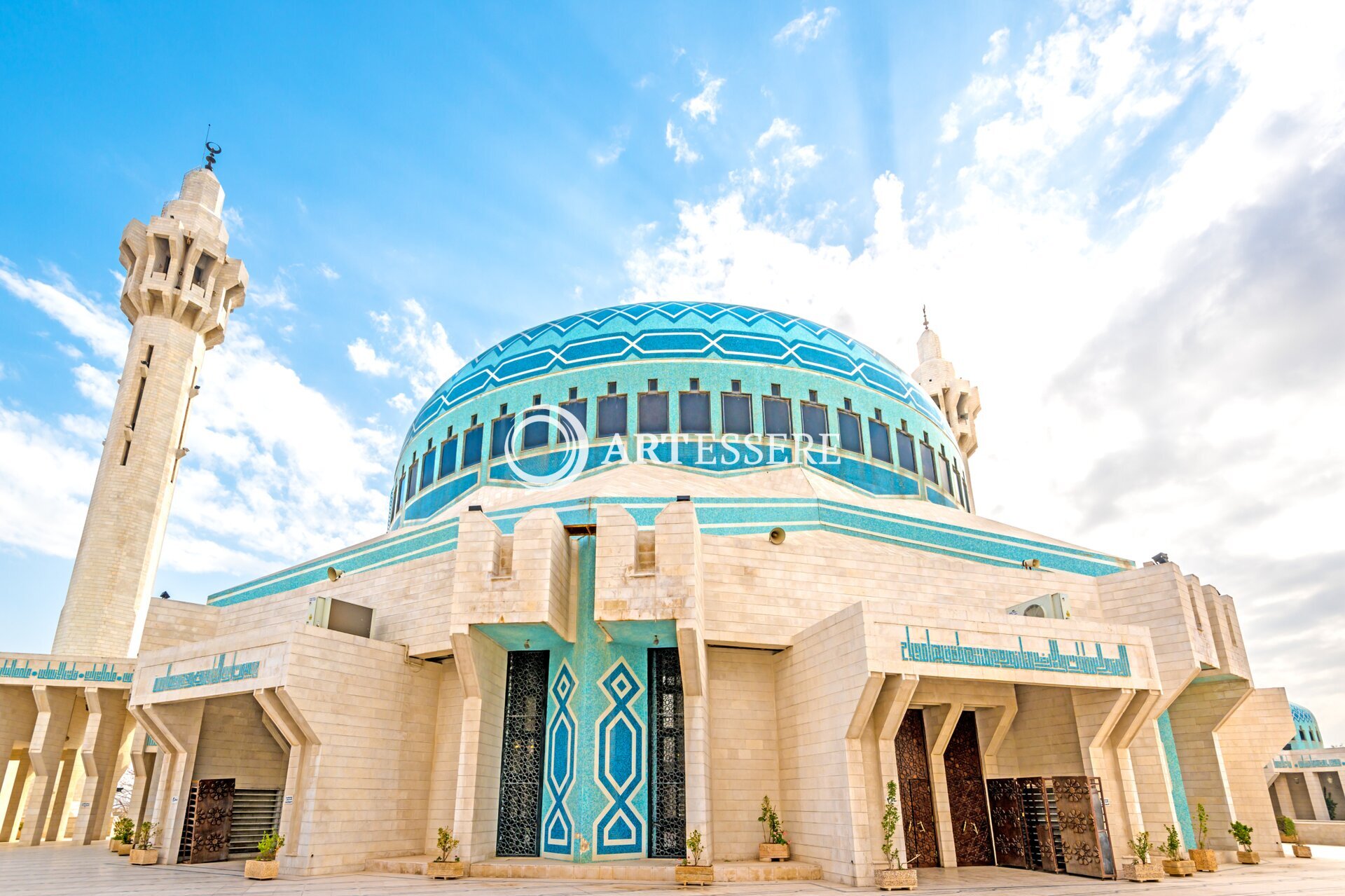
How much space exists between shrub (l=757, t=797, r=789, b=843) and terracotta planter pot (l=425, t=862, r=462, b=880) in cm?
475

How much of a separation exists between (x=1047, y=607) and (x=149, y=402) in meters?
26.1

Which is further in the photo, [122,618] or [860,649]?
[122,618]

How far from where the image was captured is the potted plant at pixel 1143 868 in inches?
491

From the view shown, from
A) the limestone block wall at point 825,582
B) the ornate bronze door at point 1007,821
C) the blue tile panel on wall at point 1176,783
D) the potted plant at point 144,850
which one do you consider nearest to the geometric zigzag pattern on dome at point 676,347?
the limestone block wall at point 825,582

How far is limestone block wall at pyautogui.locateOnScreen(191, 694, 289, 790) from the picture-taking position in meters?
16.2

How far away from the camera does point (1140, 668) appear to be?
13711 millimetres

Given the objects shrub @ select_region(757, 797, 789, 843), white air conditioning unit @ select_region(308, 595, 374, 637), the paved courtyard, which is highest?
white air conditioning unit @ select_region(308, 595, 374, 637)

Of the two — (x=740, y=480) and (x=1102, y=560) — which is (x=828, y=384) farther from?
(x=1102, y=560)

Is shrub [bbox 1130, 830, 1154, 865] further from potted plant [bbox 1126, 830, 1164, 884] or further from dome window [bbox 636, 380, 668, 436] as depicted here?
dome window [bbox 636, 380, 668, 436]

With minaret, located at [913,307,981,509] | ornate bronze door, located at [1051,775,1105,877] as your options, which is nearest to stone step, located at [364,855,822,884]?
ornate bronze door, located at [1051,775,1105,877]

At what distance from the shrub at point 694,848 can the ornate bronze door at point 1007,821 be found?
617cm

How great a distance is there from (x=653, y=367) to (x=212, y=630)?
12.2 meters

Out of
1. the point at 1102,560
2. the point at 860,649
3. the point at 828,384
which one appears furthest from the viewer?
the point at 828,384

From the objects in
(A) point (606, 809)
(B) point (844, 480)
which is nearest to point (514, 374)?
(B) point (844, 480)
